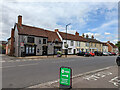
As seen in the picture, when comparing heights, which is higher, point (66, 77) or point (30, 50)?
point (30, 50)

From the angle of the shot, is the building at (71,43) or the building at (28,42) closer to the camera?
the building at (28,42)

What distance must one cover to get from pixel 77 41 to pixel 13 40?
24933 millimetres

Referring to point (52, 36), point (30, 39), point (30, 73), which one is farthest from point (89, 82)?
point (52, 36)

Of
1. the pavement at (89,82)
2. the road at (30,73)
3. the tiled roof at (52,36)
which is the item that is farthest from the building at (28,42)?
the pavement at (89,82)

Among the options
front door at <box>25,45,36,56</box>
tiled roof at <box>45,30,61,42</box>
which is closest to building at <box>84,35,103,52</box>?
tiled roof at <box>45,30,61,42</box>

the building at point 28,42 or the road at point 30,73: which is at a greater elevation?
the building at point 28,42

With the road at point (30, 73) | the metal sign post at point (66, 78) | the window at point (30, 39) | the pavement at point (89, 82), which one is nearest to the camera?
the metal sign post at point (66, 78)

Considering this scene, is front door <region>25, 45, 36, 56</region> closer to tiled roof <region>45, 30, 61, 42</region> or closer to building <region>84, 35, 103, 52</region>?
tiled roof <region>45, 30, 61, 42</region>

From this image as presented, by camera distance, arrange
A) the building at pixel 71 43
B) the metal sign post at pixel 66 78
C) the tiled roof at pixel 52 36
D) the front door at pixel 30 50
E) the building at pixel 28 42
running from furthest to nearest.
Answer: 1. the building at pixel 71 43
2. the tiled roof at pixel 52 36
3. the front door at pixel 30 50
4. the building at pixel 28 42
5. the metal sign post at pixel 66 78

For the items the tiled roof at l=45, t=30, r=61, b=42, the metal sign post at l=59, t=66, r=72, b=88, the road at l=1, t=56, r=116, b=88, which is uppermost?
the tiled roof at l=45, t=30, r=61, b=42

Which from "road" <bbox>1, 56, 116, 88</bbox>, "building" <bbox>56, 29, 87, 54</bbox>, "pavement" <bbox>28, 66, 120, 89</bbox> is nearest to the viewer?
"pavement" <bbox>28, 66, 120, 89</bbox>

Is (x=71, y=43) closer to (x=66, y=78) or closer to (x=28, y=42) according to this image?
(x=28, y=42)

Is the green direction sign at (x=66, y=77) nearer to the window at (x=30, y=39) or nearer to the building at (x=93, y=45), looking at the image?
the window at (x=30, y=39)

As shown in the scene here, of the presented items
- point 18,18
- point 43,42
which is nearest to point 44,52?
point 43,42
